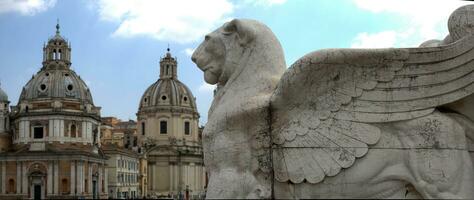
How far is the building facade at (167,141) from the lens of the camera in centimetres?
8206

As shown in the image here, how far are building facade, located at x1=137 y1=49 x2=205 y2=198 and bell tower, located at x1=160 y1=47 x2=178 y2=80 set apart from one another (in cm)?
223

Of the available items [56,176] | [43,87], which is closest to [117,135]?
[43,87]

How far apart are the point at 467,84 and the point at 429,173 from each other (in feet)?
3.05

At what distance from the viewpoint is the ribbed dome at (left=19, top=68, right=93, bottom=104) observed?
206 ft

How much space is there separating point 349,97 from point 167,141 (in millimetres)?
77861

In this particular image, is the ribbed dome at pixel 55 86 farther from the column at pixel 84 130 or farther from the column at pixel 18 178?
the column at pixel 18 178

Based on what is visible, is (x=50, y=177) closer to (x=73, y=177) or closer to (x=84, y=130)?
(x=73, y=177)

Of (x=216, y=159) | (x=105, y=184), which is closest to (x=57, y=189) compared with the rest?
(x=105, y=184)

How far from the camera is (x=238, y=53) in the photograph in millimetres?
6039

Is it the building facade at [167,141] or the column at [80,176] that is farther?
the building facade at [167,141]

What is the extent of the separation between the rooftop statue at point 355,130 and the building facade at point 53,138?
5672cm

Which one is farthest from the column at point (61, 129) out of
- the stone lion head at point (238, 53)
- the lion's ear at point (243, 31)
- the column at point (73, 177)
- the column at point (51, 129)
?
the lion's ear at point (243, 31)

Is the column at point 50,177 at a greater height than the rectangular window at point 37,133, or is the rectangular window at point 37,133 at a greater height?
the rectangular window at point 37,133

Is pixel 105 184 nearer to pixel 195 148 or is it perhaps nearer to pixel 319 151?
pixel 195 148
